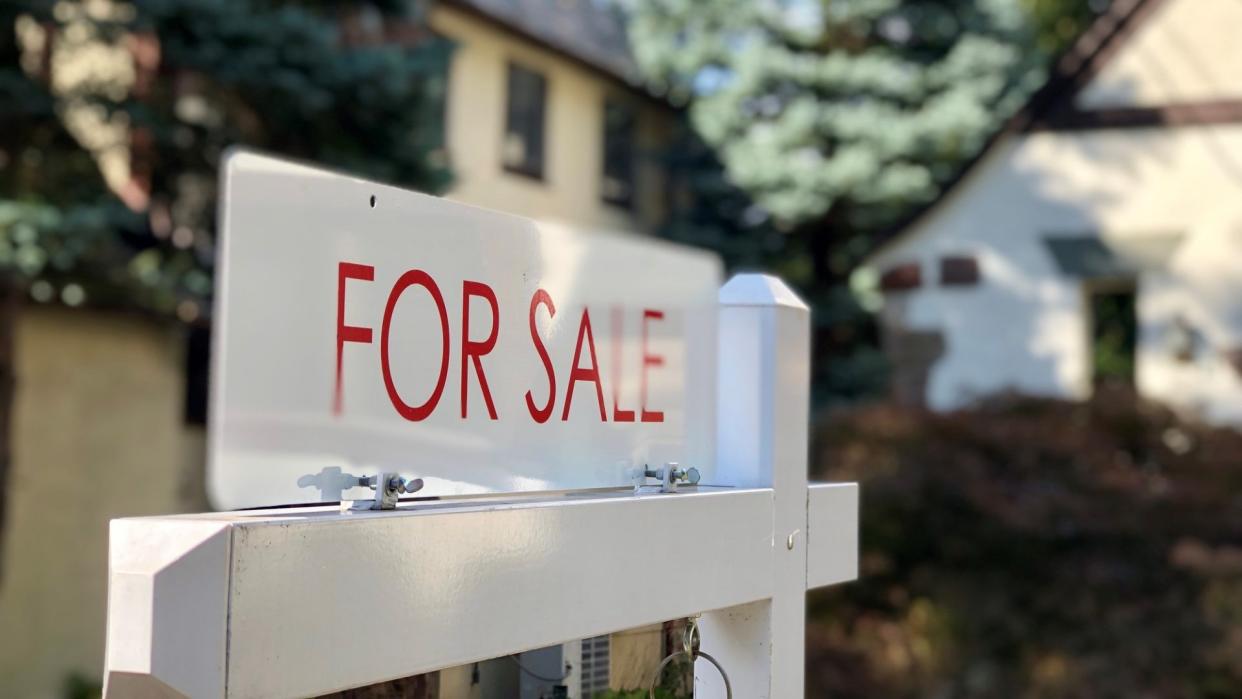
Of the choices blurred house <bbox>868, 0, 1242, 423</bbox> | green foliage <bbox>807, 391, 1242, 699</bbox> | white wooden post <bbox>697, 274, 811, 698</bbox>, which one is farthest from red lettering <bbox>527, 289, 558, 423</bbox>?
blurred house <bbox>868, 0, 1242, 423</bbox>

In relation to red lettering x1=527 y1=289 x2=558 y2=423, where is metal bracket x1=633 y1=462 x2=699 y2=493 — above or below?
below

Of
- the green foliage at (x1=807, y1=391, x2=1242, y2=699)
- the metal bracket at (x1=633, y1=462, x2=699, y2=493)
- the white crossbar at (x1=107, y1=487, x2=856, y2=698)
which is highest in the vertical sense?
the metal bracket at (x1=633, y1=462, x2=699, y2=493)

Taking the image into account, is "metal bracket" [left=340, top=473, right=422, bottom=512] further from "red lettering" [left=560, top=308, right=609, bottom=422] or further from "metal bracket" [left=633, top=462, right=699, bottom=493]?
"metal bracket" [left=633, top=462, right=699, bottom=493]

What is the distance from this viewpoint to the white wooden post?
5.60ft

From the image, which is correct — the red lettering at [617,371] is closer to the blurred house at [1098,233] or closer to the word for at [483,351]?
the word for at [483,351]

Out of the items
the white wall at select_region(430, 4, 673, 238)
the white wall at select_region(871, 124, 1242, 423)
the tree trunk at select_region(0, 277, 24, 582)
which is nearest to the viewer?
the tree trunk at select_region(0, 277, 24, 582)

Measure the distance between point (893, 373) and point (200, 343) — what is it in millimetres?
4966

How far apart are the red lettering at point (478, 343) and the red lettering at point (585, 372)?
0.14 m

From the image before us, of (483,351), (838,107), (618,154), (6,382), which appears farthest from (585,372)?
(618,154)

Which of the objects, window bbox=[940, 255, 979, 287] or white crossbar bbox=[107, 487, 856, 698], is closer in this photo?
white crossbar bbox=[107, 487, 856, 698]

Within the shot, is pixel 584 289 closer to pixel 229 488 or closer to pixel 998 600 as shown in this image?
pixel 229 488

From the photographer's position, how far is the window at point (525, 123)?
12422 mm

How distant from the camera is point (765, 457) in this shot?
1.73 metres

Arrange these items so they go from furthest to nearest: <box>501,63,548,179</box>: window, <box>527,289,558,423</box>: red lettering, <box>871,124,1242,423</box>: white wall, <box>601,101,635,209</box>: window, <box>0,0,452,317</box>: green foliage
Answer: <box>601,101,635,209</box>: window < <box>501,63,548,179</box>: window < <box>871,124,1242,423</box>: white wall < <box>0,0,452,317</box>: green foliage < <box>527,289,558,423</box>: red lettering
